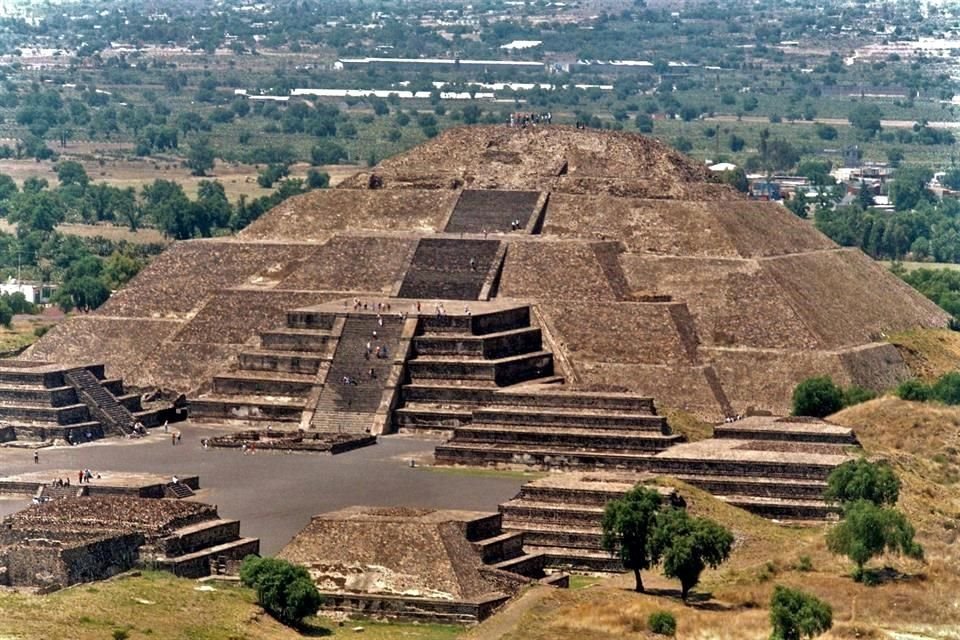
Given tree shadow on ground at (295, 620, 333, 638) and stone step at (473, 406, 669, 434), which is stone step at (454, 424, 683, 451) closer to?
stone step at (473, 406, 669, 434)

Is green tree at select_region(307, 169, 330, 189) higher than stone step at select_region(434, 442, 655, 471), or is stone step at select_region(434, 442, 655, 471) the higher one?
stone step at select_region(434, 442, 655, 471)

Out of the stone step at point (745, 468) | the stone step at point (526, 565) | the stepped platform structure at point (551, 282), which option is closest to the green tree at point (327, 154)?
the stepped platform structure at point (551, 282)

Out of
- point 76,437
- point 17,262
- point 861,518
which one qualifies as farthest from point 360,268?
point 17,262

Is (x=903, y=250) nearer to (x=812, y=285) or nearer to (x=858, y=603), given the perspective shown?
(x=812, y=285)

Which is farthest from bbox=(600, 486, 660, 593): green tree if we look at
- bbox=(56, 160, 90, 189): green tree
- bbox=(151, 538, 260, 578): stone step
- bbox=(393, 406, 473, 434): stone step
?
bbox=(56, 160, 90, 189): green tree

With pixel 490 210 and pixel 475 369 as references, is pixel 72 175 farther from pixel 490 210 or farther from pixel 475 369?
pixel 475 369

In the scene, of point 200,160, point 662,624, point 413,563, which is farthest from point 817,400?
point 200,160
